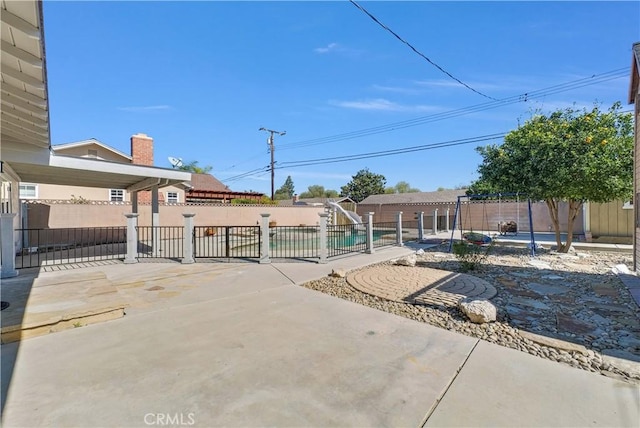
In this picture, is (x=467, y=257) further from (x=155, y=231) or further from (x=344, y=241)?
(x=155, y=231)

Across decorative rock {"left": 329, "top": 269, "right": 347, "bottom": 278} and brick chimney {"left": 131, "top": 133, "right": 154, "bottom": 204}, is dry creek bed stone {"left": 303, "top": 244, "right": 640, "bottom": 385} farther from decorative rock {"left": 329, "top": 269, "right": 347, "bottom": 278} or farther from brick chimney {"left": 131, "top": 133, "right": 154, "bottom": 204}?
brick chimney {"left": 131, "top": 133, "right": 154, "bottom": 204}

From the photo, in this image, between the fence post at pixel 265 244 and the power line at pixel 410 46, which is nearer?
the power line at pixel 410 46

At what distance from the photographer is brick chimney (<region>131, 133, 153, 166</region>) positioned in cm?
1684

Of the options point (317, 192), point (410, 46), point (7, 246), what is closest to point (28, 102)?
point (7, 246)

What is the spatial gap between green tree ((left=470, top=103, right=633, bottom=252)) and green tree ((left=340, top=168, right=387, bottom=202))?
4141 centimetres

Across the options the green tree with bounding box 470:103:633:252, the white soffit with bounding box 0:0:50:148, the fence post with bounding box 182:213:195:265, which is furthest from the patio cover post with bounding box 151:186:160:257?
the green tree with bounding box 470:103:633:252

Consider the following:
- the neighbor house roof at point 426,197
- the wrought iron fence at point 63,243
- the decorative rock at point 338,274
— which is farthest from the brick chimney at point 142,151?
the neighbor house roof at point 426,197

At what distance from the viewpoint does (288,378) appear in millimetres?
2422

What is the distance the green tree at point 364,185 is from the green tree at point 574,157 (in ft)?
136

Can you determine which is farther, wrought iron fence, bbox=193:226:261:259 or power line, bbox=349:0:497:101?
wrought iron fence, bbox=193:226:261:259

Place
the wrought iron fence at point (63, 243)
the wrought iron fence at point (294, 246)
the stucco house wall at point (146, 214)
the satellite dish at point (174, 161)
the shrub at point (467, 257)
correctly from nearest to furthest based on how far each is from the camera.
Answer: the shrub at point (467, 257) < the wrought iron fence at point (294, 246) < the wrought iron fence at point (63, 243) < the stucco house wall at point (146, 214) < the satellite dish at point (174, 161)

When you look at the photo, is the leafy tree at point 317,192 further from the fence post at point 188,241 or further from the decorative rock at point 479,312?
the decorative rock at point 479,312

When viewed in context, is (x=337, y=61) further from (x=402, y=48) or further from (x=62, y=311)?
(x=62, y=311)

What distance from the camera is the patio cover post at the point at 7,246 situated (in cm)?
564
